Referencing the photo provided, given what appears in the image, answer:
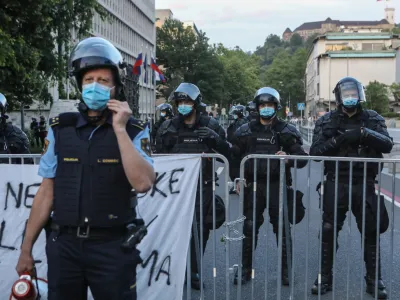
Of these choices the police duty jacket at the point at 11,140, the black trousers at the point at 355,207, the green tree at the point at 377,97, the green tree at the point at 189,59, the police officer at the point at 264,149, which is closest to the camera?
the black trousers at the point at 355,207

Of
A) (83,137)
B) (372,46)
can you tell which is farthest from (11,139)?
(372,46)

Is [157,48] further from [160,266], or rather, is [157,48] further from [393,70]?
[160,266]

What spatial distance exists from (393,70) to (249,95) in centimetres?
2717

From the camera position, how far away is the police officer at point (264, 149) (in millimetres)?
5621

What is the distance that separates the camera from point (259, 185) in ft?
18.7

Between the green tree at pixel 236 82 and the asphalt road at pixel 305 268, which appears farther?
the green tree at pixel 236 82

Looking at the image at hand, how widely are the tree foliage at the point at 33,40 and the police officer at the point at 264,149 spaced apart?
8607mm

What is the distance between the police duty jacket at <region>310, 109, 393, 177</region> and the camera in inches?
207

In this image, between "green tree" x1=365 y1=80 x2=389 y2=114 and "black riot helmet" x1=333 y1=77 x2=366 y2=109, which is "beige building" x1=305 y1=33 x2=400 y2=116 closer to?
"green tree" x1=365 y1=80 x2=389 y2=114

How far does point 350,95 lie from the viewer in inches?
214

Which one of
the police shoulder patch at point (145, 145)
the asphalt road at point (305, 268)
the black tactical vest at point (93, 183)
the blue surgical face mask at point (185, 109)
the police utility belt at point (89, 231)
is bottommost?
the asphalt road at point (305, 268)

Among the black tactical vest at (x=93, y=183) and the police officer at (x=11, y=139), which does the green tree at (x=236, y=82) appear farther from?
the black tactical vest at (x=93, y=183)

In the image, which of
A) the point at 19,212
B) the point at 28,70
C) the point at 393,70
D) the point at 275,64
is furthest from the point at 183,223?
the point at 275,64

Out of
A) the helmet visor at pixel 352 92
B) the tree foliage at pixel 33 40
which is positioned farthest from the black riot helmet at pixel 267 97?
the tree foliage at pixel 33 40
